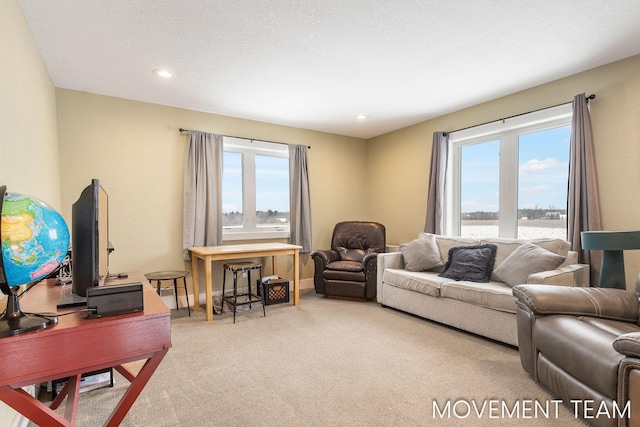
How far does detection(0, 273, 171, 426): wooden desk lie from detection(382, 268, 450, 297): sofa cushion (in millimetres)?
2731

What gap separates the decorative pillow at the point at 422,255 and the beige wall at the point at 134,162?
109 inches

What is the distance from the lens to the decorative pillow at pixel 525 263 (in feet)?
9.21

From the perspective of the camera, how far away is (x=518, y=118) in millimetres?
3643

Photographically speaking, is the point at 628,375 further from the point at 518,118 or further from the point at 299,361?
the point at 518,118

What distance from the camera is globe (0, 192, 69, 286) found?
0.99 metres

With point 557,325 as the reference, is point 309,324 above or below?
below

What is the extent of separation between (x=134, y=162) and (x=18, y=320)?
10.4 feet

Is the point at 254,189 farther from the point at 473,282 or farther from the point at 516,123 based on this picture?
the point at 516,123

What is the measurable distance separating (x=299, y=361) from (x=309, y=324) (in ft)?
2.87

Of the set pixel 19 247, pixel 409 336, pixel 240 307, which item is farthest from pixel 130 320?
pixel 240 307

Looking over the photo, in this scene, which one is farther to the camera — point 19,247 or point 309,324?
point 309,324

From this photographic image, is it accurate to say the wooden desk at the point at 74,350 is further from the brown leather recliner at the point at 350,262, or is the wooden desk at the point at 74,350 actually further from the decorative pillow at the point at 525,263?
the brown leather recliner at the point at 350,262

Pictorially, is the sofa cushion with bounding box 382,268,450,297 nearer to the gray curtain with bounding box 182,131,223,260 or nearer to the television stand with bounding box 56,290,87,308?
the gray curtain with bounding box 182,131,223,260

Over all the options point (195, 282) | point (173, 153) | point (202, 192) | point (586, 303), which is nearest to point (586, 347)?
point (586, 303)
